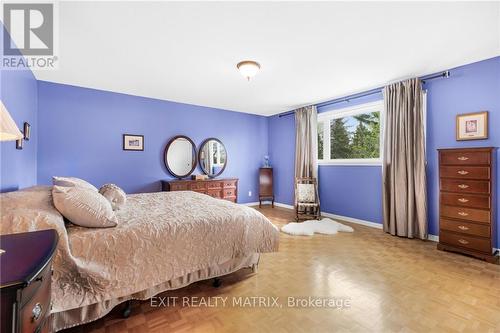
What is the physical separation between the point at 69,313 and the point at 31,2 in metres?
2.40

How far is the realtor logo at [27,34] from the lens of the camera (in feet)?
6.34

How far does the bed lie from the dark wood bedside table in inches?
14.3

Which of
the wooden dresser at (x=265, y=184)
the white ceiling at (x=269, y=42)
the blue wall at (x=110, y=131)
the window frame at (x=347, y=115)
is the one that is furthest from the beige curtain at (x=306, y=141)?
the blue wall at (x=110, y=131)

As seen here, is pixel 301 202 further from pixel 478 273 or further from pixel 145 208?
pixel 145 208

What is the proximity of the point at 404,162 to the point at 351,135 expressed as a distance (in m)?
1.17

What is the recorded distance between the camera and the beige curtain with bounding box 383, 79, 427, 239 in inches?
133

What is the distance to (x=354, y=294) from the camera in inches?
81.0

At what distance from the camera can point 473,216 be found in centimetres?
275

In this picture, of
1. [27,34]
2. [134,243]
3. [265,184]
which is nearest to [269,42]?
[134,243]

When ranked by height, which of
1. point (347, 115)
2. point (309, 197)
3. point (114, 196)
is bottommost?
point (309, 197)

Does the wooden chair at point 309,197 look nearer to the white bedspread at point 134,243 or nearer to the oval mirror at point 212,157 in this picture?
the oval mirror at point 212,157

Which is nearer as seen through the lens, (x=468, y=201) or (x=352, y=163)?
(x=468, y=201)

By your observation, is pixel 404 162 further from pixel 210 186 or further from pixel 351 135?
pixel 210 186

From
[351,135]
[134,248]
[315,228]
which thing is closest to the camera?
[134,248]
